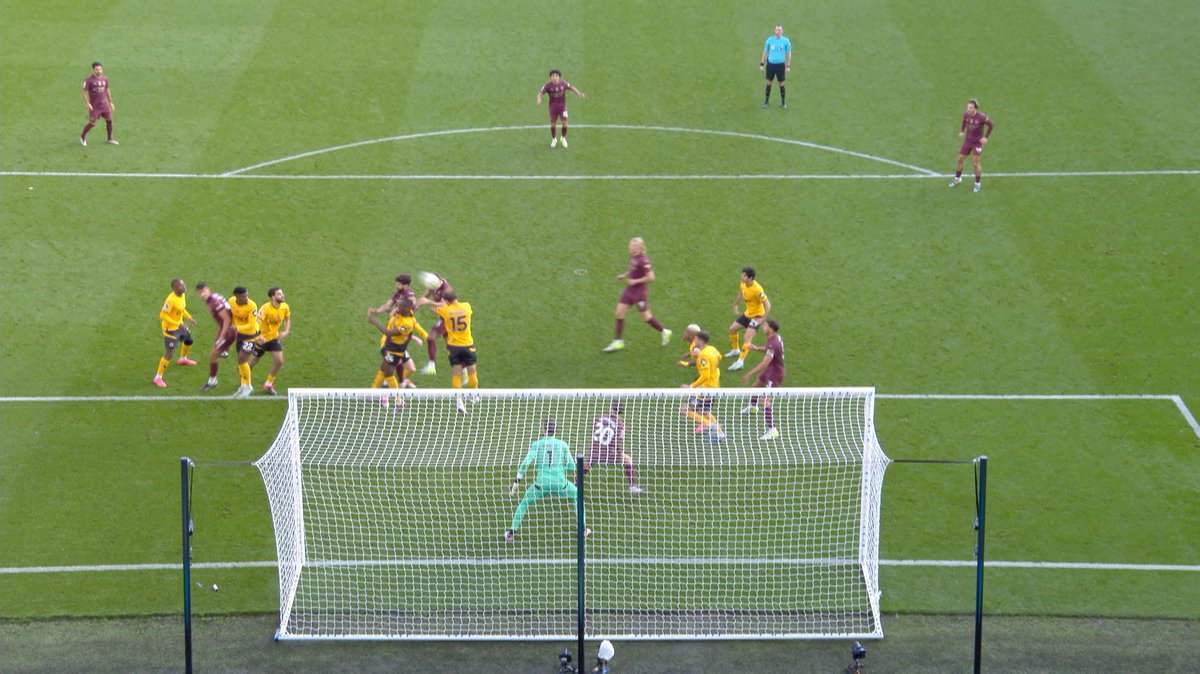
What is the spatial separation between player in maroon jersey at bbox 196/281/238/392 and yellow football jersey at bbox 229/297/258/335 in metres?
0.09

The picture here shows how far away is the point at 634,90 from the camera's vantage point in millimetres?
28719

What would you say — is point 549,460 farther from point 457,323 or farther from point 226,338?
point 226,338

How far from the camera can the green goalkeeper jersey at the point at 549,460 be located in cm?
1559

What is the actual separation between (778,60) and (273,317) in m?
12.9

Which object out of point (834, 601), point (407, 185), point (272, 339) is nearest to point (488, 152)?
point (407, 185)

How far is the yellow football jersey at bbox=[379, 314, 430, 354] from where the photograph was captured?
723 inches

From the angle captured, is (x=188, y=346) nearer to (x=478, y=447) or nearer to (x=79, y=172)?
(x=478, y=447)

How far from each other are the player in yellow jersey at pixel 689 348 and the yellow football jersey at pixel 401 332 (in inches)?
142

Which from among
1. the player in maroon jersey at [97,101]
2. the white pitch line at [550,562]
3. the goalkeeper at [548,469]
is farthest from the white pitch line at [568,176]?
the white pitch line at [550,562]

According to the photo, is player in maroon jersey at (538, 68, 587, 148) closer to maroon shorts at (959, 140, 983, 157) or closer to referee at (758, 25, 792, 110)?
referee at (758, 25, 792, 110)

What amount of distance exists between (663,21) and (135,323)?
1516cm

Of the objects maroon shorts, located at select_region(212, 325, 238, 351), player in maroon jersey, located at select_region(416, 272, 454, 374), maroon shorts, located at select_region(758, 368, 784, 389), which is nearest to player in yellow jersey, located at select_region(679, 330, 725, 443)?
maroon shorts, located at select_region(758, 368, 784, 389)

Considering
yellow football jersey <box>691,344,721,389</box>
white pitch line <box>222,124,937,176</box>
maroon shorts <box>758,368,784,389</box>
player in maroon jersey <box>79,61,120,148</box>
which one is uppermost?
player in maroon jersey <box>79,61,120,148</box>

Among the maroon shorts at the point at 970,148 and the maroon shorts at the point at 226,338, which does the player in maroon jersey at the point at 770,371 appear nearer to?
the maroon shorts at the point at 226,338
